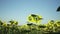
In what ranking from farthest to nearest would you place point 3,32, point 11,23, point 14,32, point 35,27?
point 11,23, point 35,27, point 14,32, point 3,32

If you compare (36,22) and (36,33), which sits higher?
(36,22)

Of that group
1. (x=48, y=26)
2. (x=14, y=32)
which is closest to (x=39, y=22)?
(x=48, y=26)

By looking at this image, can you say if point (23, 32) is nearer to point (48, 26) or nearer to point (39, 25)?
point (39, 25)

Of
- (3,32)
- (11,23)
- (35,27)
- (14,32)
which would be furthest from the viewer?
(11,23)

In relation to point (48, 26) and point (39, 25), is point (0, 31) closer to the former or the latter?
point (39, 25)

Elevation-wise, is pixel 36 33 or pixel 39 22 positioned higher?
pixel 39 22

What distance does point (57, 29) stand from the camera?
7500mm

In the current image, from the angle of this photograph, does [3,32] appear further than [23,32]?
No

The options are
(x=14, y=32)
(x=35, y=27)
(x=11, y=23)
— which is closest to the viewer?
(x=14, y=32)

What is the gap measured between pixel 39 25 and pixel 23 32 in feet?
4.83

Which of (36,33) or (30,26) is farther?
(30,26)

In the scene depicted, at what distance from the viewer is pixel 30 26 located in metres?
6.87

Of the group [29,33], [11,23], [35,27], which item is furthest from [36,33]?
[11,23]

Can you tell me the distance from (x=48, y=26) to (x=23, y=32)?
2.75 m
